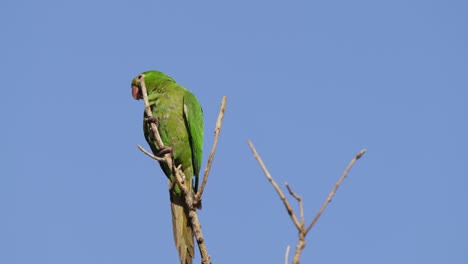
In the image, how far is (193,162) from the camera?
19.9 ft

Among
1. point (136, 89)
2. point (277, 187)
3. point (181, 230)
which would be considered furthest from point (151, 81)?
point (277, 187)

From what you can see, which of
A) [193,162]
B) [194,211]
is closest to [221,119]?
[194,211]

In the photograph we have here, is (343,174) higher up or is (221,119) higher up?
(221,119)

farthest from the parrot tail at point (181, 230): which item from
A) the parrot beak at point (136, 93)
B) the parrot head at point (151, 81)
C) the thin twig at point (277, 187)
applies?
the thin twig at point (277, 187)

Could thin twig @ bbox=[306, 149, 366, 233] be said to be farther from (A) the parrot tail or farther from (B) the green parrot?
(B) the green parrot

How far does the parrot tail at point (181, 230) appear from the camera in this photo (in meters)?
4.54

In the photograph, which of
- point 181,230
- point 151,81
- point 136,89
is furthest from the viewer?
point 136,89

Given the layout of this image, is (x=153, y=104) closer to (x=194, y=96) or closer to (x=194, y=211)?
(x=194, y=96)

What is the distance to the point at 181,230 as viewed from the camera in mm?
4980

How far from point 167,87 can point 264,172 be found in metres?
4.64

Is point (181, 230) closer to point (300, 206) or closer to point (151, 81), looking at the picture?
point (151, 81)

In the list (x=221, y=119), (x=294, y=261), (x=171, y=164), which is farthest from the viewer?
(x=171, y=164)

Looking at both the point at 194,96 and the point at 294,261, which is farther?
the point at 194,96

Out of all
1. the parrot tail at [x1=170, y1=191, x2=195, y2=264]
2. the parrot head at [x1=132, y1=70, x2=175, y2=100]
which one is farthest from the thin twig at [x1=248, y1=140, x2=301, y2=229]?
the parrot head at [x1=132, y1=70, x2=175, y2=100]
